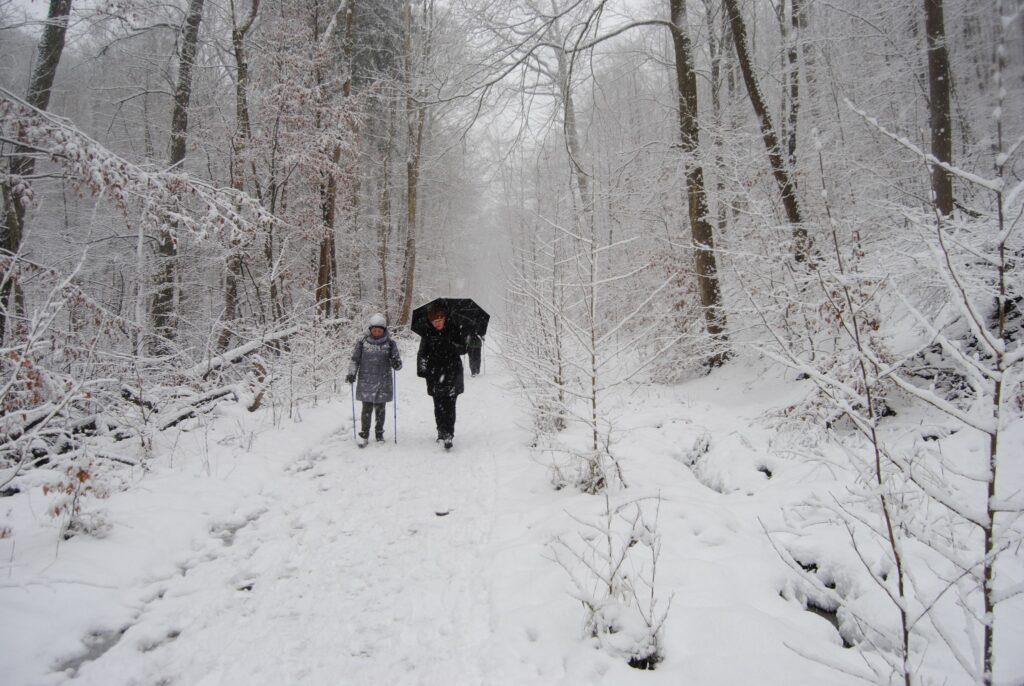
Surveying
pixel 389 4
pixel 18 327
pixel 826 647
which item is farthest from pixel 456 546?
pixel 389 4

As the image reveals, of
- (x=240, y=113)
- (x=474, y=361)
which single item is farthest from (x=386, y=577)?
(x=240, y=113)

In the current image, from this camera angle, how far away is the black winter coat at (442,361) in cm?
680

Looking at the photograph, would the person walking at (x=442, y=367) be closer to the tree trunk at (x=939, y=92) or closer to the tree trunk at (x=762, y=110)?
the tree trunk at (x=762, y=110)

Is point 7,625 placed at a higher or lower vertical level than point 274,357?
lower

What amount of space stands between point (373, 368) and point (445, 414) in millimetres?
1276

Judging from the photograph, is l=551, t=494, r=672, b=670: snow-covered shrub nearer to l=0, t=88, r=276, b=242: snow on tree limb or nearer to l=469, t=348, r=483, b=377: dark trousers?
l=0, t=88, r=276, b=242: snow on tree limb

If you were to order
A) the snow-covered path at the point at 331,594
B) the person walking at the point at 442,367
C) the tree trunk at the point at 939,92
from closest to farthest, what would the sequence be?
the snow-covered path at the point at 331,594, the tree trunk at the point at 939,92, the person walking at the point at 442,367

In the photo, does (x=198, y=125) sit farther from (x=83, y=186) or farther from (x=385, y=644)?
(x=385, y=644)

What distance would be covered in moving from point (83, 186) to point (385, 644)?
16.3ft

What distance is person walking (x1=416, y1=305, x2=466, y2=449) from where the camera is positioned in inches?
267

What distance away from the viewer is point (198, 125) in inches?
477

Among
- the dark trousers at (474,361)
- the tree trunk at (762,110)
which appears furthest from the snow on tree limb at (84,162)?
the dark trousers at (474,361)

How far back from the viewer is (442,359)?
6.89 m

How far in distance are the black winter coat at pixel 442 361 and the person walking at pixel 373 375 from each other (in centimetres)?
42
